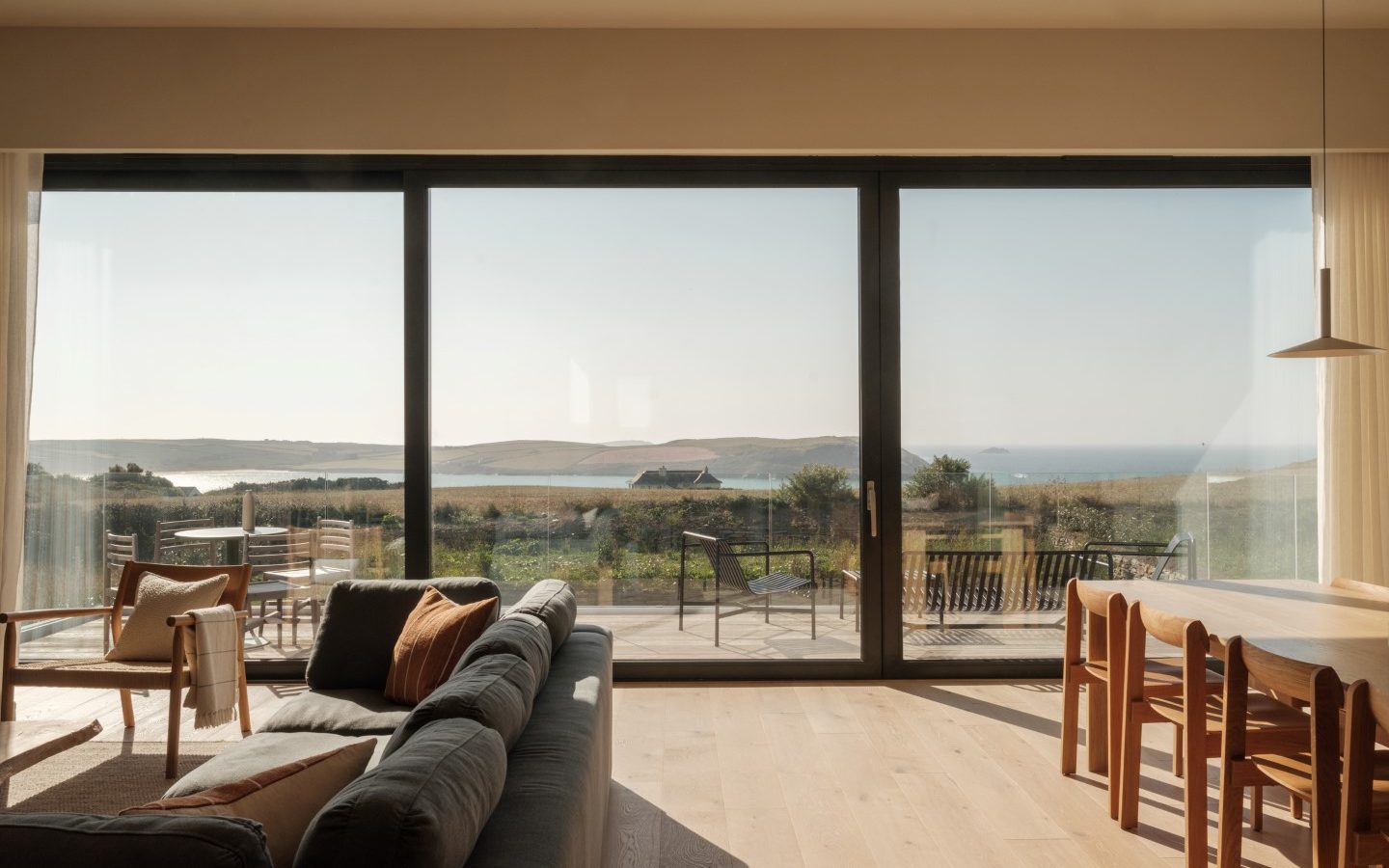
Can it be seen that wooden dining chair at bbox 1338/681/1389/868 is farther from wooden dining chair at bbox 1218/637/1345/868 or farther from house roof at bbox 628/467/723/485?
house roof at bbox 628/467/723/485

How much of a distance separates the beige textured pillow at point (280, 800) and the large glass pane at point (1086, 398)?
3.46m

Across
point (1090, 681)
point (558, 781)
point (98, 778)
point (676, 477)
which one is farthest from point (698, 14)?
Answer: point (98, 778)

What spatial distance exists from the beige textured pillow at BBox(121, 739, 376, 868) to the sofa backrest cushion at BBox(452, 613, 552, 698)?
50 centimetres

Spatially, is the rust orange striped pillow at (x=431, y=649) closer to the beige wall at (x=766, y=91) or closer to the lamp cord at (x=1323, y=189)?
the beige wall at (x=766, y=91)

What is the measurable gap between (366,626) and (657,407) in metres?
1.92

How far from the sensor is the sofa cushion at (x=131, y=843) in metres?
1.07

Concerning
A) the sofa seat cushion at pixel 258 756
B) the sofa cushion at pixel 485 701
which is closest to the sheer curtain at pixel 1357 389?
the sofa cushion at pixel 485 701

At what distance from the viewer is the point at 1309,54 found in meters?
4.25

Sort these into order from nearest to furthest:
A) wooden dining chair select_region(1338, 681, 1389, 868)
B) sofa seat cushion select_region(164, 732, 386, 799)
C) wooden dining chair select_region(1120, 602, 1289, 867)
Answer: wooden dining chair select_region(1338, 681, 1389, 868), sofa seat cushion select_region(164, 732, 386, 799), wooden dining chair select_region(1120, 602, 1289, 867)

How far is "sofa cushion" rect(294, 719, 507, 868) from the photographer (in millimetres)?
1181

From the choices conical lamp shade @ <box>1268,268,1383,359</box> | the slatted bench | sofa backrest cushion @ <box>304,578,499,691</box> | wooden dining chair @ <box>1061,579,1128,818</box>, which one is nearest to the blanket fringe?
sofa backrest cushion @ <box>304,578,499,691</box>

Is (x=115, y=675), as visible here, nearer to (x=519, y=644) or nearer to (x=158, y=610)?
(x=158, y=610)

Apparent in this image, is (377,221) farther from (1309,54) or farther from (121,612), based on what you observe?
(1309,54)

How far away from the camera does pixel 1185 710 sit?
8.10 ft
